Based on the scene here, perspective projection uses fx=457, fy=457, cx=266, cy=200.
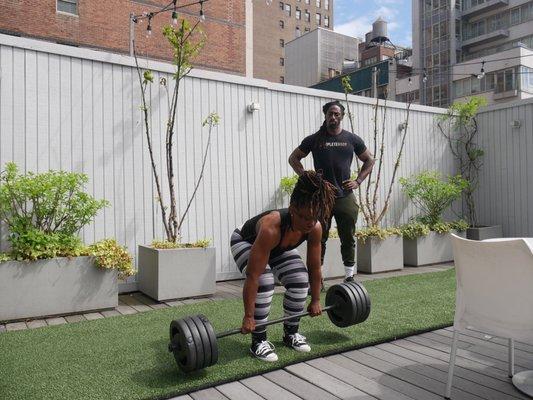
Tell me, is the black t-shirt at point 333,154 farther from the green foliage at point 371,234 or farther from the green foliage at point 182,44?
the green foliage at point 371,234

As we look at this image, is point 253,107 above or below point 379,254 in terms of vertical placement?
above

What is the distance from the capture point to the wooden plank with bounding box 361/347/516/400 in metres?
2.10

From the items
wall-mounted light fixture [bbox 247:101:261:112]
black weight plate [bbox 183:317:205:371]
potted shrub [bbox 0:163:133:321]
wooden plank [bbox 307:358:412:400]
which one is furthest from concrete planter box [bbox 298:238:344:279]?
black weight plate [bbox 183:317:205:371]

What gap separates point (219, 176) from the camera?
17.2 feet

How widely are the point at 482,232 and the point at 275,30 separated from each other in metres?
54.3

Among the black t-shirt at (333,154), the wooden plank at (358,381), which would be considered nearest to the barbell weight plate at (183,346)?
the wooden plank at (358,381)

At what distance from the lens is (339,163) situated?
399 cm

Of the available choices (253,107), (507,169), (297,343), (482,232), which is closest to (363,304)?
(297,343)

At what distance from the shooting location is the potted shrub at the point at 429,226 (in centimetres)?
608

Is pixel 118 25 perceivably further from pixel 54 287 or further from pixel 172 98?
pixel 54 287

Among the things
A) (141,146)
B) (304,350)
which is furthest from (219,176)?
(304,350)

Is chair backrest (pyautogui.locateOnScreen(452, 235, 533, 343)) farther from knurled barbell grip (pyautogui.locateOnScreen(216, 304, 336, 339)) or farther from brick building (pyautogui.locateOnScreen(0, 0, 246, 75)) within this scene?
brick building (pyautogui.locateOnScreen(0, 0, 246, 75))

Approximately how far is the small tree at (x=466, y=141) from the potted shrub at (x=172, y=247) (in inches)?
183

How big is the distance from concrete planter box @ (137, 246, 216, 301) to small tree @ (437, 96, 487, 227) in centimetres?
487
